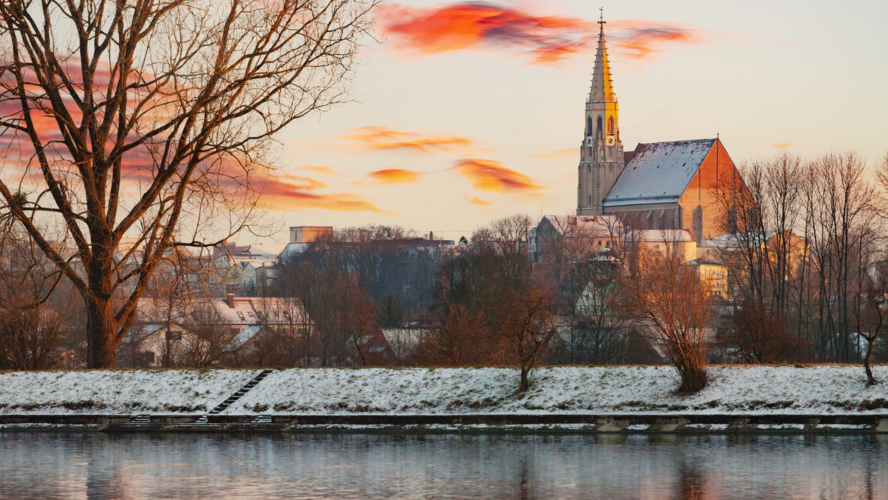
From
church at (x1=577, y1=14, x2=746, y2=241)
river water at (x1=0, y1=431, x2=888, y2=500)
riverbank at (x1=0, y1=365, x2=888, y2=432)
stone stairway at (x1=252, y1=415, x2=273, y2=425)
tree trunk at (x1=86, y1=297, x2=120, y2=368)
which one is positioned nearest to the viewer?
river water at (x1=0, y1=431, x2=888, y2=500)

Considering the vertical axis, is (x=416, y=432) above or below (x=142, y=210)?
below

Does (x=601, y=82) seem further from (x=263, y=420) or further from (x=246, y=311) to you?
(x=263, y=420)

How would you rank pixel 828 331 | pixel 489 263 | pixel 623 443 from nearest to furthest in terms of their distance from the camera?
pixel 623 443 < pixel 828 331 < pixel 489 263

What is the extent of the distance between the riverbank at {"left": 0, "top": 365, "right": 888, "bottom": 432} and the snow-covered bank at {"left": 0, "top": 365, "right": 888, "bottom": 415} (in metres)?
0.02

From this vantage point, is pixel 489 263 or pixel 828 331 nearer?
pixel 828 331

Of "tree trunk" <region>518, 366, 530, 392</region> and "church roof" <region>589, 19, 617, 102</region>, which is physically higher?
"church roof" <region>589, 19, 617, 102</region>

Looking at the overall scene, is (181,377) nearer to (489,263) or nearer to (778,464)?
(778,464)

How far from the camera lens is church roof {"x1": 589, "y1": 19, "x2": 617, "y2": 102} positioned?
162 meters

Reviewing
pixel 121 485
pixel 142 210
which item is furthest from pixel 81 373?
pixel 121 485

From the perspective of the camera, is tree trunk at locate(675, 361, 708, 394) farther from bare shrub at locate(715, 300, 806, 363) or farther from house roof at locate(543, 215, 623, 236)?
house roof at locate(543, 215, 623, 236)

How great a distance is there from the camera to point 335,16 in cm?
2361

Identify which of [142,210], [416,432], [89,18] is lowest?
[416,432]

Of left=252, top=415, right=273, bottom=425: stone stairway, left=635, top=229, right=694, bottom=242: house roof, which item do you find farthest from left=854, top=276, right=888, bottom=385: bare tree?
left=635, top=229, right=694, bottom=242: house roof

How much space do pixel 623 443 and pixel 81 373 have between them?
14139mm
